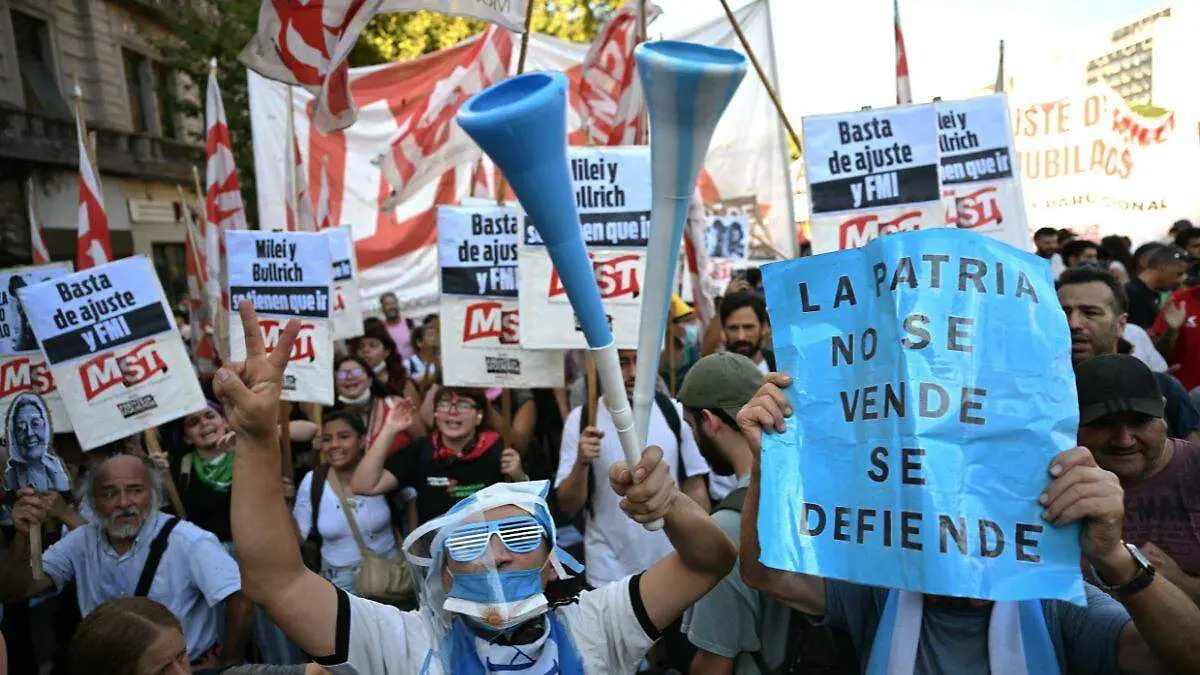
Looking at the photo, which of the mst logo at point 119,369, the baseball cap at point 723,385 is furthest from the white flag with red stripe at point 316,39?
the baseball cap at point 723,385

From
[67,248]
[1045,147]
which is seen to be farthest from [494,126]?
[67,248]

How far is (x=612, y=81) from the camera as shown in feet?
22.2

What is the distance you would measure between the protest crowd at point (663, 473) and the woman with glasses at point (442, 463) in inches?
0.6

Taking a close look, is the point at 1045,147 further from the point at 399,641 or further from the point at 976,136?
the point at 399,641

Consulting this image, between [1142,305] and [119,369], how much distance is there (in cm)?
722

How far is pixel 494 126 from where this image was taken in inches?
52.8

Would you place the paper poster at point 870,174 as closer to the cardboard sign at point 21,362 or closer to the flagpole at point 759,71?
the flagpole at point 759,71

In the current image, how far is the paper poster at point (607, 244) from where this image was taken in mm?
4902

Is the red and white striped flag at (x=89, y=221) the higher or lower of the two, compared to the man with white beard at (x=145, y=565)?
higher

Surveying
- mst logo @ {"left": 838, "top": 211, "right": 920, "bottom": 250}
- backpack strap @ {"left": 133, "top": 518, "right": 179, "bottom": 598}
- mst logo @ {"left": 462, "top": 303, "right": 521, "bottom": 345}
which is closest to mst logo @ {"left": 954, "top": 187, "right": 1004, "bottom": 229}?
mst logo @ {"left": 838, "top": 211, "right": 920, "bottom": 250}

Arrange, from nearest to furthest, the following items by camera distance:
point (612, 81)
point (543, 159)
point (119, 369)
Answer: point (543, 159)
point (119, 369)
point (612, 81)

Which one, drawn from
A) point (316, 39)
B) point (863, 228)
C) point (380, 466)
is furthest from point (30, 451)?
point (863, 228)

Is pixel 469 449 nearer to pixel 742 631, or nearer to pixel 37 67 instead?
pixel 742 631

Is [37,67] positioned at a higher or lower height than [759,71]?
higher
